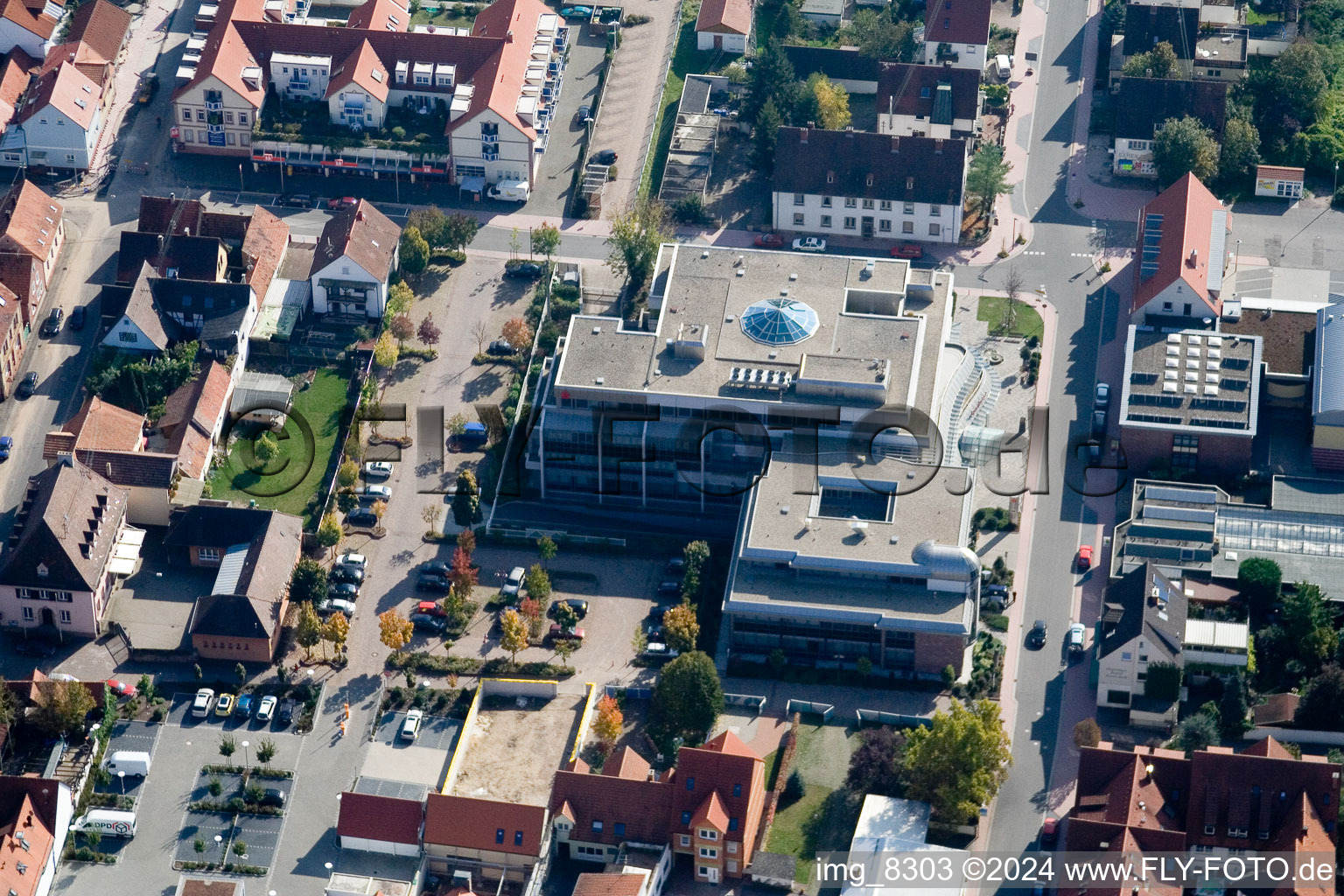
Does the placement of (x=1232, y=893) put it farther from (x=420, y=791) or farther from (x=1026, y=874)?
(x=420, y=791)

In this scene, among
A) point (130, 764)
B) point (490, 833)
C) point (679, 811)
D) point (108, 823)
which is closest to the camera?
point (679, 811)

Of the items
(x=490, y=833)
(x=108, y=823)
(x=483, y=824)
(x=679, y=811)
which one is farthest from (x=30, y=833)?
(x=679, y=811)

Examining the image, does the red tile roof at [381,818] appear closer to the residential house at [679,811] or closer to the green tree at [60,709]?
the residential house at [679,811]

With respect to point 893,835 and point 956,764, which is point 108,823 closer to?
point 893,835

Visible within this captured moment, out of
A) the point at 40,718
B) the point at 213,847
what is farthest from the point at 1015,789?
the point at 40,718

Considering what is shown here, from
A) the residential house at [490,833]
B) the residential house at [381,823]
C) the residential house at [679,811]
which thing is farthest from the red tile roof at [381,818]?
the residential house at [679,811]

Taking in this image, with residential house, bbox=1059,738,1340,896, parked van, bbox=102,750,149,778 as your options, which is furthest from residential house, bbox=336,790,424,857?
residential house, bbox=1059,738,1340,896
